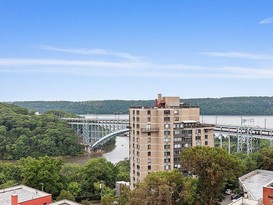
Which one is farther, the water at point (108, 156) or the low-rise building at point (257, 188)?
the water at point (108, 156)

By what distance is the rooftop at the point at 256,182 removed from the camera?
90.9ft

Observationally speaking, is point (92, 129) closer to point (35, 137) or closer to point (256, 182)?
point (35, 137)

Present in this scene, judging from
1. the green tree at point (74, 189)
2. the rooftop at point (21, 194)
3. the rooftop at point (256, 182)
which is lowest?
the green tree at point (74, 189)

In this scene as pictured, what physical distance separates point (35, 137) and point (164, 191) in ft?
202

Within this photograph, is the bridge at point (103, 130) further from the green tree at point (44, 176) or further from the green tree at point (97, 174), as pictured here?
the green tree at point (44, 176)

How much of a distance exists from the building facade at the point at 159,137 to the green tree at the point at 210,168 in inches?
455

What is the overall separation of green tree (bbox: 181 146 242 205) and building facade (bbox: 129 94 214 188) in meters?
11.5

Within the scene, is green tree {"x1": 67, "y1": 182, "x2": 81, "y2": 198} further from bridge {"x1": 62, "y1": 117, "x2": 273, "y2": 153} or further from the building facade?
bridge {"x1": 62, "y1": 117, "x2": 273, "y2": 153}

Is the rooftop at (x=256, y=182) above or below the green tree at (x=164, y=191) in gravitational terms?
below

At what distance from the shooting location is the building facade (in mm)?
38250

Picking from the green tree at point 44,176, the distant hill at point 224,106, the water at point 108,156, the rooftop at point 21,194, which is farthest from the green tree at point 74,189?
the distant hill at point 224,106

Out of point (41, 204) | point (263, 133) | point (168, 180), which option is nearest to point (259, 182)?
point (168, 180)

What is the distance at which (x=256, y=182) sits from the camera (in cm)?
3147

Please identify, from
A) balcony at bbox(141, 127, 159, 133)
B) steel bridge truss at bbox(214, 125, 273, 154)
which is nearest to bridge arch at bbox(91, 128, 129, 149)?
steel bridge truss at bbox(214, 125, 273, 154)
